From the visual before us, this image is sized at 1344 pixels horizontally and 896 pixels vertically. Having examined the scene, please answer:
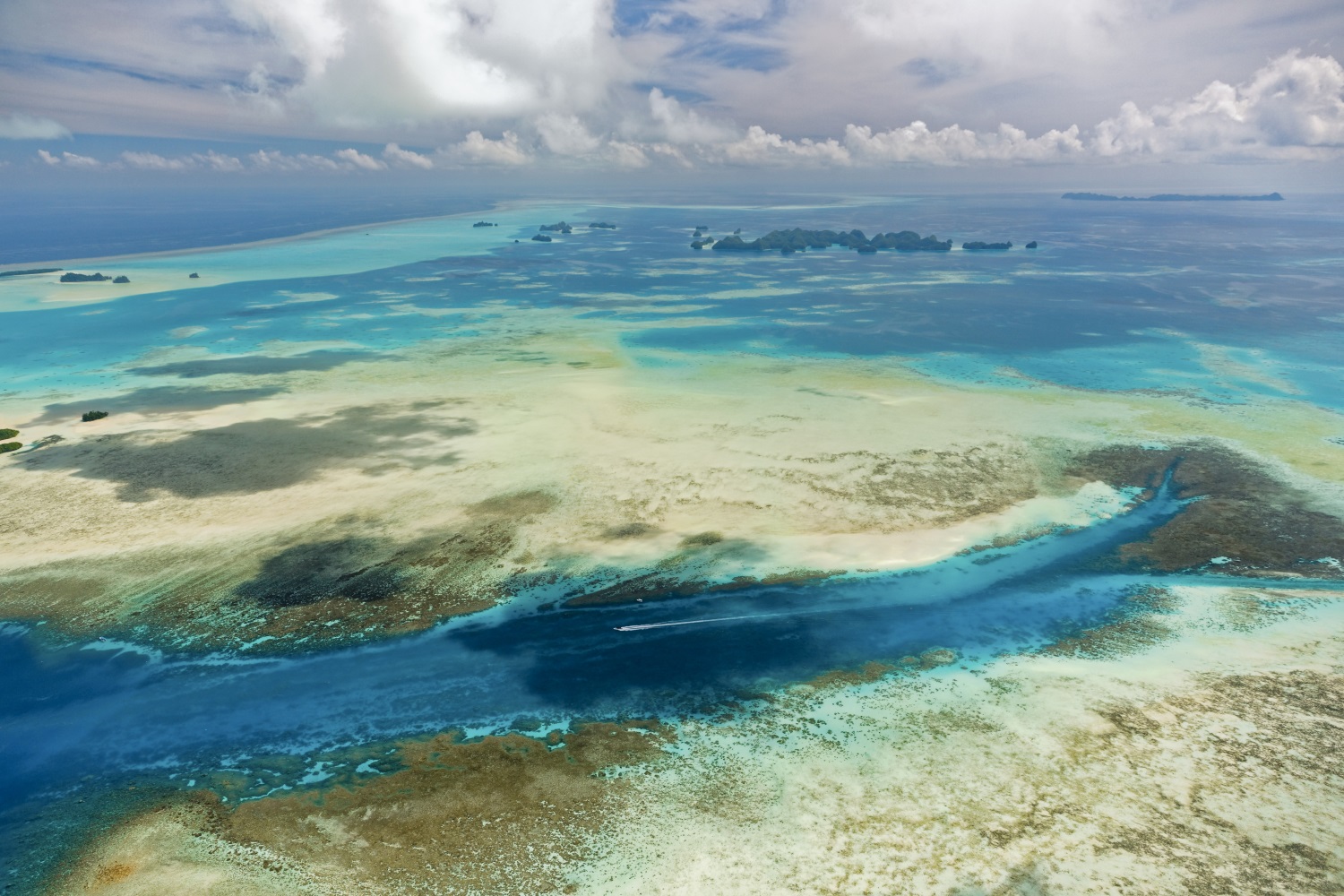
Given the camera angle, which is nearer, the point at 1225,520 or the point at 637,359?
the point at 1225,520

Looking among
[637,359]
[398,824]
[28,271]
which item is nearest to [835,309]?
[637,359]

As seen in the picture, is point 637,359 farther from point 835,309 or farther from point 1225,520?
point 1225,520

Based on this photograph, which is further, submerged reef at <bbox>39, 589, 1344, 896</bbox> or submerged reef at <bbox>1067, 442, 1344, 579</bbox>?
submerged reef at <bbox>1067, 442, 1344, 579</bbox>

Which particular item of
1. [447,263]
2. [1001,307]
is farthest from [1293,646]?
[447,263]

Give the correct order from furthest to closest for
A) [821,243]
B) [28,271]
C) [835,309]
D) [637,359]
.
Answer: [821,243] < [28,271] < [835,309] < [637,359]

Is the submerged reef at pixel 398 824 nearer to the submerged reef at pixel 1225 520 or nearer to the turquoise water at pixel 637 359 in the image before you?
the turquoise water at pixel 637 359

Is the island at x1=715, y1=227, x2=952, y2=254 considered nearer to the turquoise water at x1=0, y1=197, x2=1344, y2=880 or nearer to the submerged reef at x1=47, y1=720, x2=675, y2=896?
the turquoise water at x1=0, y1=197, x2=1344, y2=880

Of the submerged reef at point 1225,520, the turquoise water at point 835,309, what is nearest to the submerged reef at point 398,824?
the submerged reef at point 1225,520

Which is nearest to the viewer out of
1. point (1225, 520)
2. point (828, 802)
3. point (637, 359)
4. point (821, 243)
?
point (828, 802)

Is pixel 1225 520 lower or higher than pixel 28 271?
lower

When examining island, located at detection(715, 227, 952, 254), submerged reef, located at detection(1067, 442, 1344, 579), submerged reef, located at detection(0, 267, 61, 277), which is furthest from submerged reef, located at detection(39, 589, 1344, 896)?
island, located at detection(715, 227, 952, 254)
